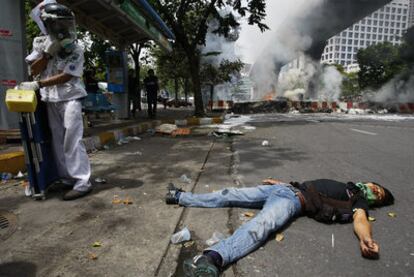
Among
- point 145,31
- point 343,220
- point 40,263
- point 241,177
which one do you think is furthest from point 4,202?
point 145,31

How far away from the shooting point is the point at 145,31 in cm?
1144

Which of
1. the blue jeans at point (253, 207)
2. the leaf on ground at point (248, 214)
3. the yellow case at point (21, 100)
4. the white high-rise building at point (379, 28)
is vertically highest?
the white high-rise building at point (379, 28)

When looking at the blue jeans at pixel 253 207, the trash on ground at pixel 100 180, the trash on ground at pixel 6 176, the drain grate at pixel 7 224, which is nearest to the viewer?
the blue jeans at pixel 253 207

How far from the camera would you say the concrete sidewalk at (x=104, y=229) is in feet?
7.68

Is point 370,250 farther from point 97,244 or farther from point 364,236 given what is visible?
point 97,244

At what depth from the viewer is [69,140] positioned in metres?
3.76

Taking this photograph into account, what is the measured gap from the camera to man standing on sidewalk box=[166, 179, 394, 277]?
8.01 feet

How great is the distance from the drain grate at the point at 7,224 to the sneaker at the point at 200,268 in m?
1.52

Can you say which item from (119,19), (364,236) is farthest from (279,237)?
(119,19)

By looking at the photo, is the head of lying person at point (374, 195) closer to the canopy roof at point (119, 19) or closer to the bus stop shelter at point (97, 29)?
the bus stop shelter at point (97, 29)

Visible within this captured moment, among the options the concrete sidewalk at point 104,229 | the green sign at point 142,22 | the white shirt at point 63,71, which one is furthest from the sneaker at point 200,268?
the green sign at point 142,22

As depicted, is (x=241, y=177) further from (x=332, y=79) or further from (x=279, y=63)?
(x=332, y=79)

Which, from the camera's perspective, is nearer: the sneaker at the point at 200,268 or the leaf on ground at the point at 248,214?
the sneaker at the point at 200,268

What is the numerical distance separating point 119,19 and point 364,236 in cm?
943
